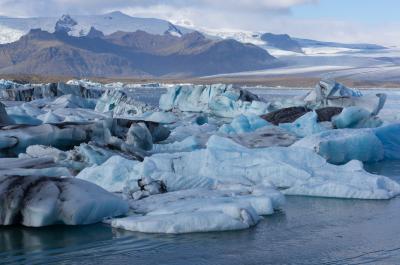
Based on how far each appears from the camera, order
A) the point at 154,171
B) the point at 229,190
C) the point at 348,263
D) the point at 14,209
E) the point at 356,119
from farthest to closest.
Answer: the point at 356,119
the point at 154,171
the point at 229,190
the point at 14,209
the point at 348,263

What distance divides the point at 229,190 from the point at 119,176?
51.1 inches

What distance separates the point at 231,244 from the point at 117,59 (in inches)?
6930

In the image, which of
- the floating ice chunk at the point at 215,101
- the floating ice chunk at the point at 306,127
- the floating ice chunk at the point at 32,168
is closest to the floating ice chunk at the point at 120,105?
the floating ice chunk at the point at 215,101

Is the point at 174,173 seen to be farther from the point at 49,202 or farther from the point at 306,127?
the point at 306,127

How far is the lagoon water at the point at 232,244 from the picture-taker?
513cm

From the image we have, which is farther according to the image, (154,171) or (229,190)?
(154,171)

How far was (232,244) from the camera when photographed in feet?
18.0

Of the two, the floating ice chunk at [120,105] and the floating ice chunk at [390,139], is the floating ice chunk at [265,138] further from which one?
the floating ice chunk at [120,105]

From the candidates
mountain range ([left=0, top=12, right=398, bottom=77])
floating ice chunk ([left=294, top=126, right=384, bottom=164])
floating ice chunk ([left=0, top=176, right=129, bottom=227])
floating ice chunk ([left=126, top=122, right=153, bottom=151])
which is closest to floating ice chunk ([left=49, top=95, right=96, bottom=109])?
floating ice chunk ([left=126, top=122, right=153, bottom=151])

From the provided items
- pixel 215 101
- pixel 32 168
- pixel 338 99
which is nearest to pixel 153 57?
pixel 215 101

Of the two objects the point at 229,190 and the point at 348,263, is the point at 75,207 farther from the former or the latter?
the point at 348,263

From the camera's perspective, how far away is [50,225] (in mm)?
6137

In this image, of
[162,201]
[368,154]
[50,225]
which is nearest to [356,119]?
[368,154]

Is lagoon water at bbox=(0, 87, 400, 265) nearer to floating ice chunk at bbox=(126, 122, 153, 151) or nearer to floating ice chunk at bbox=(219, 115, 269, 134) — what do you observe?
floating ice chunk at bbox=(126, 122, 153, 151)
